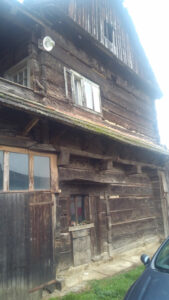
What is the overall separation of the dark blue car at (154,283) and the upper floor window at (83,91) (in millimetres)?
4913

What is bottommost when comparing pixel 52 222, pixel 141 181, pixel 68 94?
pixel 52 222

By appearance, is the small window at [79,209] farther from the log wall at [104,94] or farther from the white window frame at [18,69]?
the white window frame at [18,69]

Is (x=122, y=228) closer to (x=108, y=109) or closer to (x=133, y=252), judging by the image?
(x=133, y=252)

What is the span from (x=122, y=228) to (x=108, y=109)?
14.1ft

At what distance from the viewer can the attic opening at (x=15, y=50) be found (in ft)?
19.2

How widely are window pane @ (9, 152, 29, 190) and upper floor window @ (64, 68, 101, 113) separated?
273 cm

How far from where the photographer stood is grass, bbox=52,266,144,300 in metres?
4.12

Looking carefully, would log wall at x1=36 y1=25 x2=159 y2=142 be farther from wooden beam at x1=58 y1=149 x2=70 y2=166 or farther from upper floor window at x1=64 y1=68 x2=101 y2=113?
wooden beam at x1=58 y1=149 x2=70 y2=166

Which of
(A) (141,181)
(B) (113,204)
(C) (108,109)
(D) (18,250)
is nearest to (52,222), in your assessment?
(D) (18,250)

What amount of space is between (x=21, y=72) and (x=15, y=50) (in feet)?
2.91

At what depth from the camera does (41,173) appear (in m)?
4.98

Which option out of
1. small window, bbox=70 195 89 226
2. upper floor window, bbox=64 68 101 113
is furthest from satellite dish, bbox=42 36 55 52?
small window, bbox=70 195 89 226

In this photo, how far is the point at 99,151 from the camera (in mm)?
6516

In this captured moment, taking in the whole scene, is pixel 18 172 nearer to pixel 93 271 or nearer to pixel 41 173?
pixel 41 173
